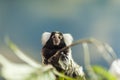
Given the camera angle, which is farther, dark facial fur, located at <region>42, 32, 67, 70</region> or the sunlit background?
the sunlit background

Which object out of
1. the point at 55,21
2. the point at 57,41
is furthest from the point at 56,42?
the point at 55,21

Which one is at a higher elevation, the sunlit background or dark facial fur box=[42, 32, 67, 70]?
the sunlit background

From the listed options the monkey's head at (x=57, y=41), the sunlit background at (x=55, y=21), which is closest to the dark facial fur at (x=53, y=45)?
the monkey's head at (x=57, y=41)

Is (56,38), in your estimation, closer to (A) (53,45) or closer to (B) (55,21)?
(A) (53,45)

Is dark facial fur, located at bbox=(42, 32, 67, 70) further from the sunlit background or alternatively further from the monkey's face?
the sunlit background

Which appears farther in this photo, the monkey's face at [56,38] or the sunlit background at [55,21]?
the sunlit background at [55,21]

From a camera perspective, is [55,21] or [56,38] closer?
[56,38]

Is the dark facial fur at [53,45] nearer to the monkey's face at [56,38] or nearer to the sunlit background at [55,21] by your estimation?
the monkey's face at [56,38]

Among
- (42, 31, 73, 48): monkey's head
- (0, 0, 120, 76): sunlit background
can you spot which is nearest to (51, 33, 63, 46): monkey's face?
(42, 31, 73, 48): monkey's head

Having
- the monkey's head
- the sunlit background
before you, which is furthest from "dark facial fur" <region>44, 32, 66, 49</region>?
the sunlit background
